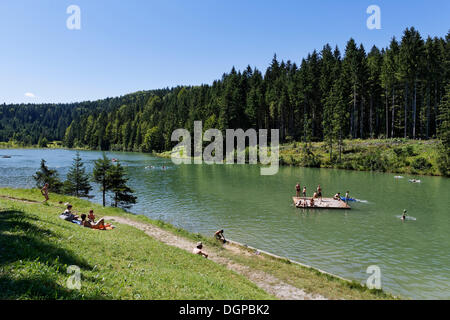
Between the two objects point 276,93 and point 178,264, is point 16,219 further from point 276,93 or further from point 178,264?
point 276,93

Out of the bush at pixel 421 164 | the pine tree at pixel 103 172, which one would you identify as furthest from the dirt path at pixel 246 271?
the bush at pixel 421 164

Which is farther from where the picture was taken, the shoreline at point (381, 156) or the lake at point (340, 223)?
the shoreline at point (381, 156)

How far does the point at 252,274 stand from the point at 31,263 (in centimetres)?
1023

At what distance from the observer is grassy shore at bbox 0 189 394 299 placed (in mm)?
7688

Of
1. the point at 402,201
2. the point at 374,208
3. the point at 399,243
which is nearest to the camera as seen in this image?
the point at 399,243

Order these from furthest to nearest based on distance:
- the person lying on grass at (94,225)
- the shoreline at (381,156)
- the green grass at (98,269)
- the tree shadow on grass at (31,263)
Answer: the shoreline at (381,156), the person lying on grass at (94,225), the green grass at (98,269), the tree shadow on grass at (31,263)

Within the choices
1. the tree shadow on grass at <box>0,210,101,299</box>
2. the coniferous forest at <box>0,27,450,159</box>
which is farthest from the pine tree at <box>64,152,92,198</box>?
the coniferous forest at <box>0,27,450,159</box>

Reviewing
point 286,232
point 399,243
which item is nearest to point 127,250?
point 286,232

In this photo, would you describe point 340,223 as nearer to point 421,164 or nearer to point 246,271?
point 246,271

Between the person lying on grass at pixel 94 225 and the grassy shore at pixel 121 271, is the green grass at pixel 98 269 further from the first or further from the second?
the person lying on grass at pixel 94 225

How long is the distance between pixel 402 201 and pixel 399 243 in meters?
16.4

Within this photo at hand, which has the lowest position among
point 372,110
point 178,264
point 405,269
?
point 405,269

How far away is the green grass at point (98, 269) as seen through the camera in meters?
7.52

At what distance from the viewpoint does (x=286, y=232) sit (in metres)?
23.7
